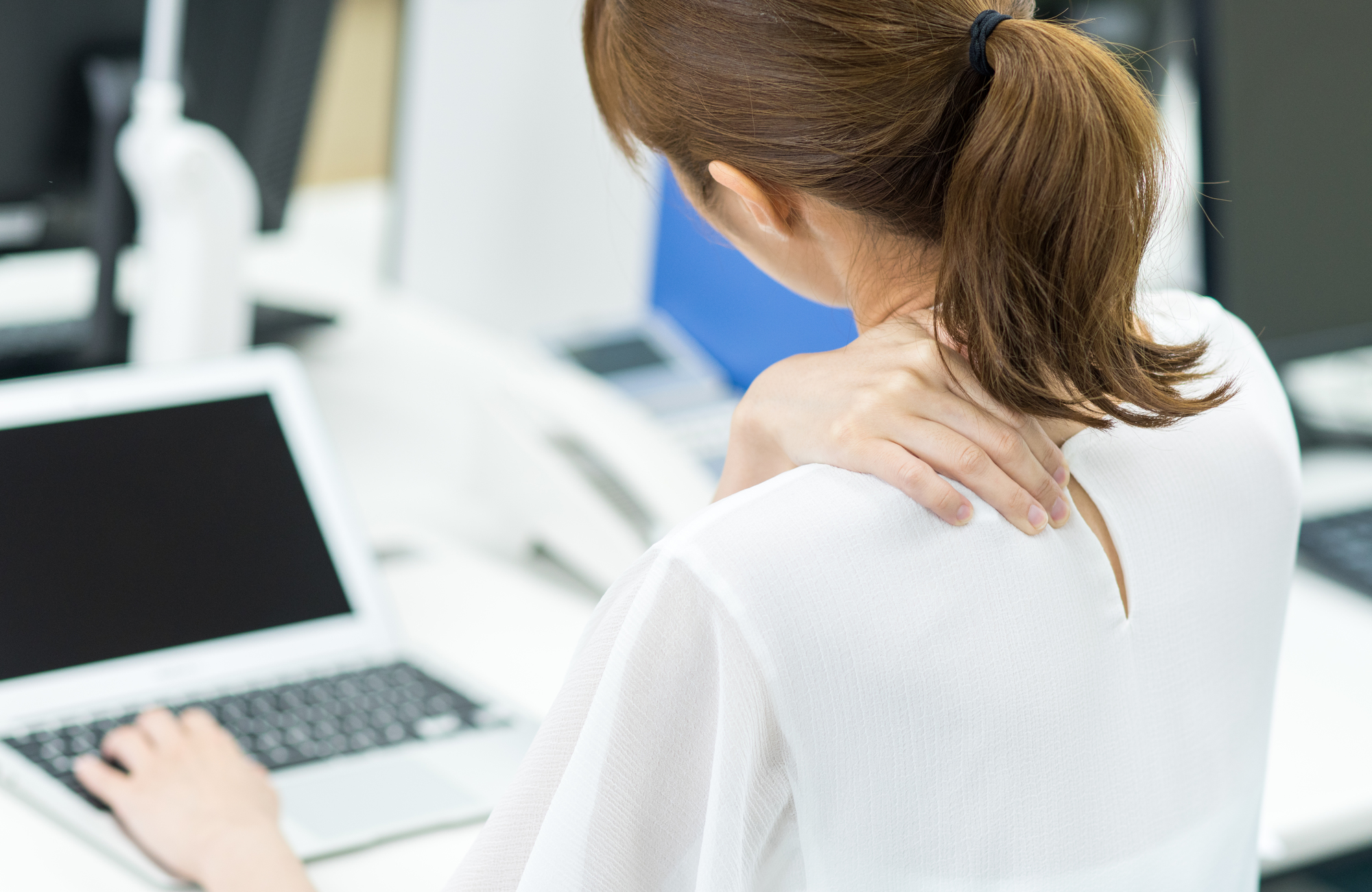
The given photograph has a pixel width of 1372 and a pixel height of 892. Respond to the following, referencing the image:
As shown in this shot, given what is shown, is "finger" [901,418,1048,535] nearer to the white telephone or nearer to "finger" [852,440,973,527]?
"finger" [852,440,973,527]

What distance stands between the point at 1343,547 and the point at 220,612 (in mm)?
1004

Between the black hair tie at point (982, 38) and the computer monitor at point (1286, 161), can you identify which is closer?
the black hair tie at point (982, 38)

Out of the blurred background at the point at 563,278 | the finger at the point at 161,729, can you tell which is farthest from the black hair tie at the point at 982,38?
the finger at the point at 161,729

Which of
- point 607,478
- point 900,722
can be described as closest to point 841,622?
point 900,722

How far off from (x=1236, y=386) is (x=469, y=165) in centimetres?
109

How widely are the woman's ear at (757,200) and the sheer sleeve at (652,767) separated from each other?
0.19 meters

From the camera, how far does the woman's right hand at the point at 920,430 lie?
579 mm

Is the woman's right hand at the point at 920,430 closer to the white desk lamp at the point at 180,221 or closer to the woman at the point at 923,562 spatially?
the woman at the point at 923,562

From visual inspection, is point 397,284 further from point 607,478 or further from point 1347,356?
point 1347,356

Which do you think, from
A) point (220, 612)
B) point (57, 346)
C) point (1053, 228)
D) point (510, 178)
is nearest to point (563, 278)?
point (510, 178)

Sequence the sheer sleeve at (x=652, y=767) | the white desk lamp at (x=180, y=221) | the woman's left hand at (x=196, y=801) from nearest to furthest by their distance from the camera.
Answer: the sheer sleeve at (x=652, y=767) < the woman's left hand at (x=196, y=801) < the white desk lamp at (x=180, y=221)

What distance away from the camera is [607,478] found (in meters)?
1.24

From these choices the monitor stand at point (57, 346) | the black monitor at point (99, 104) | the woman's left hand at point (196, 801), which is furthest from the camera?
the monitor stand at point (57, 346)

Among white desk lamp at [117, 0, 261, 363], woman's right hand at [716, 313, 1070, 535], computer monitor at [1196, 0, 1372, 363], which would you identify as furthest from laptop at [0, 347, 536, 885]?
computer monitor at [1196, 0, 1372, 363]
